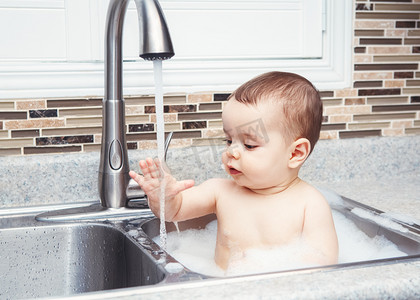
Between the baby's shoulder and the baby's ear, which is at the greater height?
the baby's ear

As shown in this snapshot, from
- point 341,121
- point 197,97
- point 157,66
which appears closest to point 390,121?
point 341,121

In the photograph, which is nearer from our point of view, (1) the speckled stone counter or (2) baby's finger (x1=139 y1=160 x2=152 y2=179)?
(1) the speckled stone counter

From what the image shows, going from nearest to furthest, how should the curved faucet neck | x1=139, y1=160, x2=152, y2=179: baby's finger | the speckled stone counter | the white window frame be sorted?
the speckled stone counter → x1=139, y1=160, x2=152, y2=179: baby's finger → the curved faucet neck → the white window frame

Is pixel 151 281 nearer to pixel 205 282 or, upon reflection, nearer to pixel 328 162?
Result: pixel 205 282

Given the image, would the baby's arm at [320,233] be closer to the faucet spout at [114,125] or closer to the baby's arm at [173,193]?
the baby's arm at [173,193]

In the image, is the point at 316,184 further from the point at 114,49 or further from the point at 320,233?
the point at 114,49

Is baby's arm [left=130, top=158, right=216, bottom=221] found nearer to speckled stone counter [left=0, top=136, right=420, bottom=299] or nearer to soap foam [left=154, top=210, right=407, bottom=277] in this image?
soap foam [left=154, top=210, right=407, bottom=277]

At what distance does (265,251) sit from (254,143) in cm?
21

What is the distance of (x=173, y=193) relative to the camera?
0.97 meters

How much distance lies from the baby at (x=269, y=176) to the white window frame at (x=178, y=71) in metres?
0.37

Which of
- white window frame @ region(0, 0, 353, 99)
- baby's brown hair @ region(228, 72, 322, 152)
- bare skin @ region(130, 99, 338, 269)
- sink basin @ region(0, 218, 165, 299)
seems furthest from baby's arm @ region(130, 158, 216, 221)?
white window frame @ region(0, 0, 353, 99)

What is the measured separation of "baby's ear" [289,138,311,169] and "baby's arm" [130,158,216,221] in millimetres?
185

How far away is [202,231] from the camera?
3.99ft

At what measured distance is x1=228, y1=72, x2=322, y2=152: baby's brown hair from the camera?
97cm
